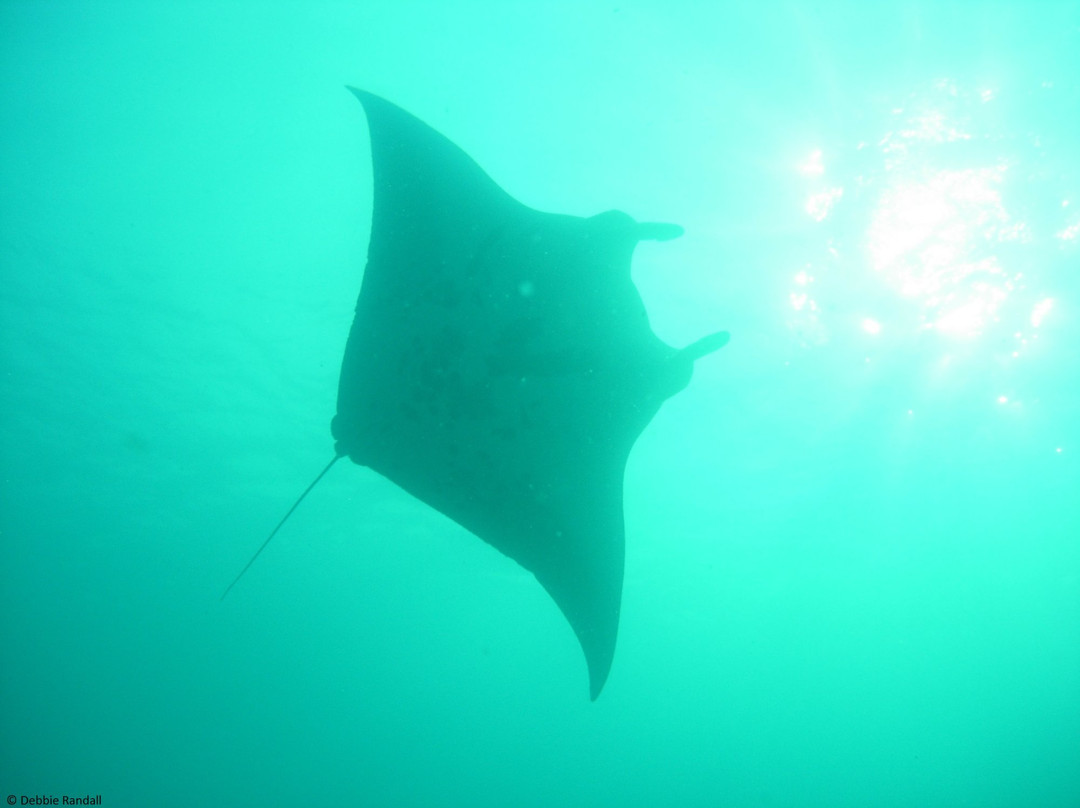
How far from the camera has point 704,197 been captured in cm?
1006

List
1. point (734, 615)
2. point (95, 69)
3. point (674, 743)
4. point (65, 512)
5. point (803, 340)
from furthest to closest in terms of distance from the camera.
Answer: point (674, 743) → point (734, 615) → point (65, 512) → point (803, 340) → point (95, 69)

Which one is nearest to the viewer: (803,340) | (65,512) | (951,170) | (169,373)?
(951,170)

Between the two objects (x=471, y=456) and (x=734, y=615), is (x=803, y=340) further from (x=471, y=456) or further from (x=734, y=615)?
(x=734, y=615)

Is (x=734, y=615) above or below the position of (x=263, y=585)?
above

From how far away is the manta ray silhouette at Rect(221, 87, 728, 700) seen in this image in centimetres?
387

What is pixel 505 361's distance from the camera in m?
4.03

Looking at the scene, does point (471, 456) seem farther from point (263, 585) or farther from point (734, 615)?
point (263, 585)

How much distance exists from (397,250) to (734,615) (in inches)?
1369

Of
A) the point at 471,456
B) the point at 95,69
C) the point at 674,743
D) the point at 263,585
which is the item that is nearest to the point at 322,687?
the point at 263,585

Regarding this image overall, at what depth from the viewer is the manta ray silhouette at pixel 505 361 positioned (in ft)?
12.7

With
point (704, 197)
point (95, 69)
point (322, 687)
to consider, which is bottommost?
point (322, 687)

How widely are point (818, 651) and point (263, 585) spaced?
122 feet

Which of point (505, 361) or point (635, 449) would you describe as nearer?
point (505, 361)

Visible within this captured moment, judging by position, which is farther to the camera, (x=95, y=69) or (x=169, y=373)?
(x=169, y=373)
